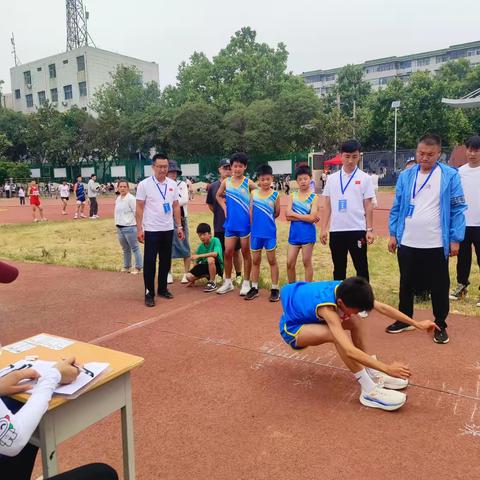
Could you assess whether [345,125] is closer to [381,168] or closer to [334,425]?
[381,168]

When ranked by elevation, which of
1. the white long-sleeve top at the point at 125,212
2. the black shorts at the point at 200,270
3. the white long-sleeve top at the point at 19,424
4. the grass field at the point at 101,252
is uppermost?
the white long-sleeve top at the point at 125,212

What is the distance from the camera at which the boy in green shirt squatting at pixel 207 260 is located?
6969mm

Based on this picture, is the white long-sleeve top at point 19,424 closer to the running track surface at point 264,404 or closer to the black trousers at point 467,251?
the running track surface at point 264,404

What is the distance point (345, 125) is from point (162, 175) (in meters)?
31.3

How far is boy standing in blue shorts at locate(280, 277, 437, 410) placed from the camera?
10.5ft

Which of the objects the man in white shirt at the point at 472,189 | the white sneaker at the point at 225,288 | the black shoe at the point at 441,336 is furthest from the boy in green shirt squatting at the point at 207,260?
the man in white shirt at the point at 472,189

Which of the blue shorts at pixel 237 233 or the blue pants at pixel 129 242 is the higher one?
the blue shorts at pixel 237 233

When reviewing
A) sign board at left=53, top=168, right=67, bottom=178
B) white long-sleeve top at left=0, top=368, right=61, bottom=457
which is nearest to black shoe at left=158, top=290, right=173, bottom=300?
white long-sleeve top at left=0, top=368, right=61, bottom=457

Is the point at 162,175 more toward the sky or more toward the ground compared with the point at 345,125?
more toward the ground

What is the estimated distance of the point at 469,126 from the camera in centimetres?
3812

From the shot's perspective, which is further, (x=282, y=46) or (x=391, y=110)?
(x=282, y=46)

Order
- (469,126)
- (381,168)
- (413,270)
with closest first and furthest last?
(413,270) < (381,168) < (469,126)

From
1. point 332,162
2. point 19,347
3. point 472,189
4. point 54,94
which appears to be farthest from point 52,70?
point 19,347

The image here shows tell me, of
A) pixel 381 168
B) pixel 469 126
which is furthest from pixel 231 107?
pixel 469 126
